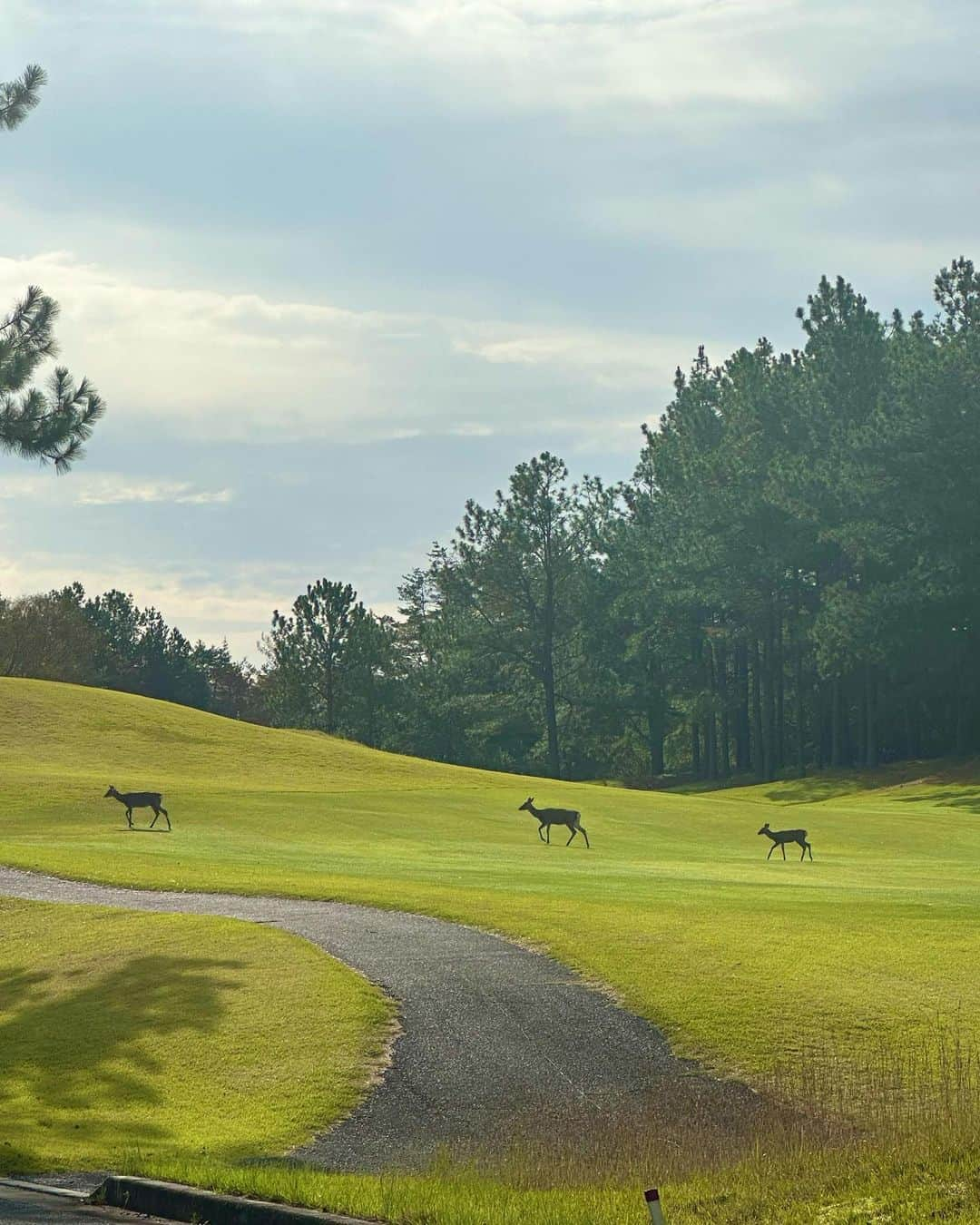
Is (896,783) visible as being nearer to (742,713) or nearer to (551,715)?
(742,713)

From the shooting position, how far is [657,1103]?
47.7 feet

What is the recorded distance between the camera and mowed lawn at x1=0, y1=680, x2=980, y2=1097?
18016 millimetres

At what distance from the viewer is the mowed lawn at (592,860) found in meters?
18.0

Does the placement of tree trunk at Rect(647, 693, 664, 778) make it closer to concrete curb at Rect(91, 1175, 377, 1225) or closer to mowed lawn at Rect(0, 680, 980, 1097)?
mowed lawn at Rect(0, 680, 980, 1097)

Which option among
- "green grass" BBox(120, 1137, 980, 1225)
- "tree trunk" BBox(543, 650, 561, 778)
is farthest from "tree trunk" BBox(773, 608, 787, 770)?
"green grass" BBox(120, 1137, 980, 1225)

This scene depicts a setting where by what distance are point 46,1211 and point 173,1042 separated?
20.9ft

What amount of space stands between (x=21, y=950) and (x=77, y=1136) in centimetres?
897

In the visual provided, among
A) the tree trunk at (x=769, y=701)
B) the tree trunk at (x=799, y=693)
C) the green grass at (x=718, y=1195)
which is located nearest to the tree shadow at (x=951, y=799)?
the tree trunk at (x=799, y=693)

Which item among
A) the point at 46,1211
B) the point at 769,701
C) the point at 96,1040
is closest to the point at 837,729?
the point at 769,701

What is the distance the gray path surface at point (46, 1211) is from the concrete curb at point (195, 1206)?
0.12m

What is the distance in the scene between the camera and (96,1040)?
16.9 meters

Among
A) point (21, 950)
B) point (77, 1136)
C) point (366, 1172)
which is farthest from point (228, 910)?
point (366, 1172)

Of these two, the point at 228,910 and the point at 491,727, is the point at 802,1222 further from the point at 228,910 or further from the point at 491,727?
Answer: the point at 491,727

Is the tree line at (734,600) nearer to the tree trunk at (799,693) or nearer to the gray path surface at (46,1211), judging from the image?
the tree trunk at (799,693)
